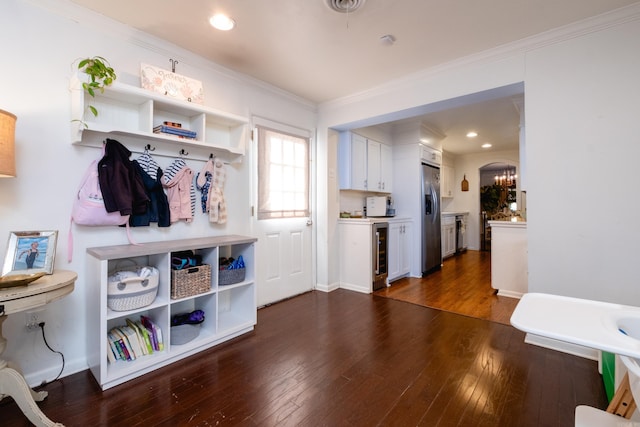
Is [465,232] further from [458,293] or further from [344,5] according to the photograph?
[344,5]

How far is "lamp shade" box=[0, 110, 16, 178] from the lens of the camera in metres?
1.46

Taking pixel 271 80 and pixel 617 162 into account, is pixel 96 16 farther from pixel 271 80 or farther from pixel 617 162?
pixel 617 162

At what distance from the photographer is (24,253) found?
64.6 inches

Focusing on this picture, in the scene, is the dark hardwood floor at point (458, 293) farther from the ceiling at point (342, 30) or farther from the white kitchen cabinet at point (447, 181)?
the ceiling at point (342, 30)

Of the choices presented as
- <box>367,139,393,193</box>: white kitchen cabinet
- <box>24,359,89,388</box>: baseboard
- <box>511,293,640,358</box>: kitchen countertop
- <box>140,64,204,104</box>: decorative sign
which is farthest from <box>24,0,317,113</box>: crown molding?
<box>511,293,640,358</box>: kitchen countertop

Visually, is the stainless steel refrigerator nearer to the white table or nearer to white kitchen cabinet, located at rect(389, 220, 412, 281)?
white kitchen cabinet, located at rect(389, 220, 412, 281)

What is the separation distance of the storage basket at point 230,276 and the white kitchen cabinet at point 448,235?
456 cm

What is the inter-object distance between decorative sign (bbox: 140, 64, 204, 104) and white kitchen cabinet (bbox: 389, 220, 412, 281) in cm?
289

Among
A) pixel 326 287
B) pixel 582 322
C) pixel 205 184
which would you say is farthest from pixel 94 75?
pixel 326 287

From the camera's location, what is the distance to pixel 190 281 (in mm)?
2176

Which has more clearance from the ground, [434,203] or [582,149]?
[582,149]

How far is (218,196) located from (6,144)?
139cm

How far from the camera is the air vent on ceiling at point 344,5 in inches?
74.9

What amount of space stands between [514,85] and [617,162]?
0.95m
